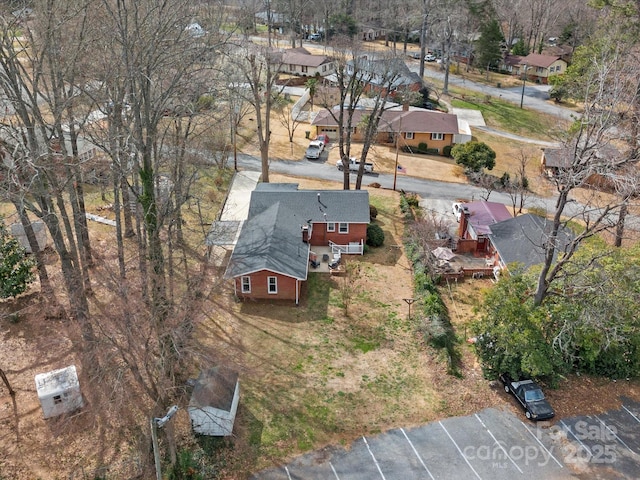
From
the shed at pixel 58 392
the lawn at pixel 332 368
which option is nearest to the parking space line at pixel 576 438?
the lawn at pixel 332 368

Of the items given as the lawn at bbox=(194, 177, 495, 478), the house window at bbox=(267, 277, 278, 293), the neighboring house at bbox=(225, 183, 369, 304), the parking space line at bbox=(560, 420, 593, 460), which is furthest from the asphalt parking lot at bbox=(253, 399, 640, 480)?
the neighboring house at bbox=(225, 183, 369, 304)

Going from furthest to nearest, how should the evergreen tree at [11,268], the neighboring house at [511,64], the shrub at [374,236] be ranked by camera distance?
the neighboring house at [511,64] < the shrub at [374,236] < the evergreen tree at [11,268]

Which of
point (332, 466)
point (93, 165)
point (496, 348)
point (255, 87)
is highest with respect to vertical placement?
point (255, 87)


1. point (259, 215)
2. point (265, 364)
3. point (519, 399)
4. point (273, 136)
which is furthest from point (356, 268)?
point (273, 136)

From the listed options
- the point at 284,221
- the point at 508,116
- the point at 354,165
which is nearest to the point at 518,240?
the point at 284,221

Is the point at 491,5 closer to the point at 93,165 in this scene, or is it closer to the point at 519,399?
the point at 93,165

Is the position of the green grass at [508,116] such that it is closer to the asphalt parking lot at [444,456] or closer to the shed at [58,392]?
the asphalt parking lot at [444,456]

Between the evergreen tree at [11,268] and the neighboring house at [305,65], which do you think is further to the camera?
the neighboring house at [305,65]
